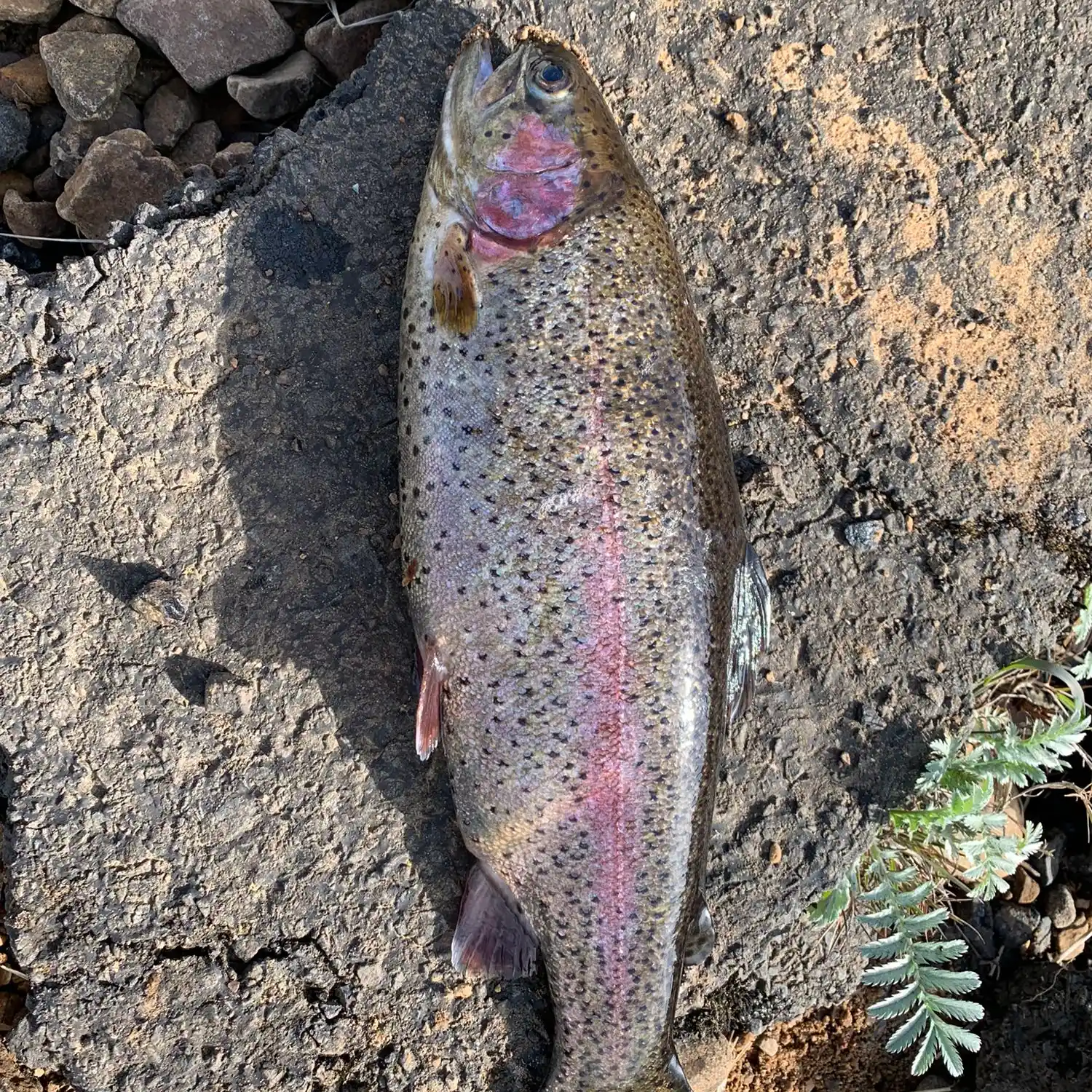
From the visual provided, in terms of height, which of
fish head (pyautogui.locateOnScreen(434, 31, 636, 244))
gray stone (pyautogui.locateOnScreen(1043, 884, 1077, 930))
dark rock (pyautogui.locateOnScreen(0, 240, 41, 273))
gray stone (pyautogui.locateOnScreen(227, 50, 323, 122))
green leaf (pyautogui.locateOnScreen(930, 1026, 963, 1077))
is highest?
fish head (pyautogui.locateOnScreen(434, 31, 636, 244))

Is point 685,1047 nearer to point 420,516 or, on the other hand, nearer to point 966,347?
point 420,516

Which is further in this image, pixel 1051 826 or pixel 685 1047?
pixel 1051 826

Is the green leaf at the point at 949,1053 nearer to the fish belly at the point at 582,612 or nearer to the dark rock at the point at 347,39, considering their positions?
the fish belly at the point at 582,612

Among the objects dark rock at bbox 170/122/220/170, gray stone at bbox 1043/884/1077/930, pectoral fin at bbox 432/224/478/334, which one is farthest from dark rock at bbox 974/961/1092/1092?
dark rock at bbox 170/122/220/170

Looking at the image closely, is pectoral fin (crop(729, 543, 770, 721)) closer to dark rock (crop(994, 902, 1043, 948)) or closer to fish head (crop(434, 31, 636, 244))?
fish head (crop(434, 31, 636, 244))

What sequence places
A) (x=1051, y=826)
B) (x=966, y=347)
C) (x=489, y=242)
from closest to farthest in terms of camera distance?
(x=489, y=242)
(x=966, y=347)
(x=1051, y=826)

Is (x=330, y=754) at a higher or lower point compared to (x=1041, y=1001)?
higher

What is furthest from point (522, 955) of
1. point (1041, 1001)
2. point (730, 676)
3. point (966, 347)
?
point (966, 347)
